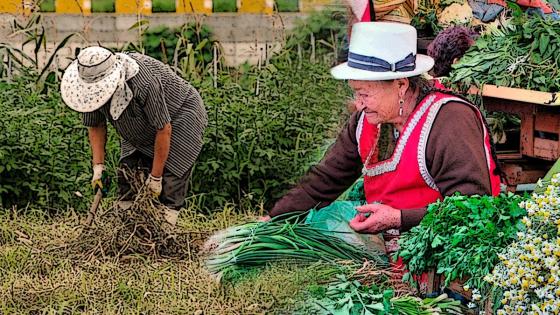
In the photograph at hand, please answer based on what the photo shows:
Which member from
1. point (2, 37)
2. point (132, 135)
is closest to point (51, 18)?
point (2, 37)

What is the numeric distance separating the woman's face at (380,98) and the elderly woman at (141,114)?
1.30m

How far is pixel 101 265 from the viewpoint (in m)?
3.74

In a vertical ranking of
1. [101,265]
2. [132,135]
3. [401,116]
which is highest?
[401,116]

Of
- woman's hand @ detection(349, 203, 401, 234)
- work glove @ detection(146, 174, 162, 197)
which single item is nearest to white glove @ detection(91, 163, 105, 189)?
work glove @ detection(146, 174, 162, 197)

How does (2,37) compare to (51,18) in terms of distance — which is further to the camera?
(51,18)

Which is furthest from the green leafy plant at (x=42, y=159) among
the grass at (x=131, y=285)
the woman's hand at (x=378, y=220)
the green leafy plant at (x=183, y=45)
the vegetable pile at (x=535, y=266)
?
the vegetable pile at (x=535, y=266)

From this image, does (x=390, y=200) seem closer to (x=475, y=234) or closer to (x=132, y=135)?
(x=475, y=234)

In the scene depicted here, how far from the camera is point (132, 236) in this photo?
3893 millimetres

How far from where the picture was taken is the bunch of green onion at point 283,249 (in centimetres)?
285

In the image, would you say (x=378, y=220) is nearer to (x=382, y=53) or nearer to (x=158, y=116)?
(x=382, y=53)

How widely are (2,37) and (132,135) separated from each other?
2.27 metres

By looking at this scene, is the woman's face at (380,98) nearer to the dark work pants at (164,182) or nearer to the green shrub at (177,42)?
the dark work pants at (164,182)

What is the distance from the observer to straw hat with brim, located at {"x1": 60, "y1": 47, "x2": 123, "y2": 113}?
13.0 feet

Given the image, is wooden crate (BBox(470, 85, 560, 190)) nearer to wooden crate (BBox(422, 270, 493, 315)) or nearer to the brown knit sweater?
the brown knit sweater
